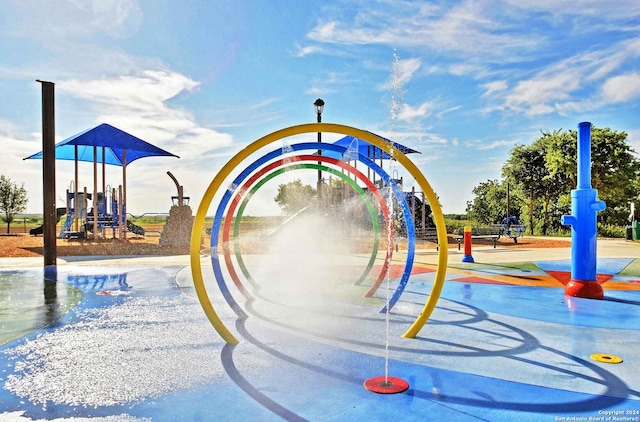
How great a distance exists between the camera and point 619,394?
3.50 m

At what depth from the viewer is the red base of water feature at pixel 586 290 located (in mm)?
7246

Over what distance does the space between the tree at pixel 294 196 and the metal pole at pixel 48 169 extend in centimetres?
1148

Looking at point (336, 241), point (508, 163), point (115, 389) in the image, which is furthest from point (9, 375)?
point (508, 163)

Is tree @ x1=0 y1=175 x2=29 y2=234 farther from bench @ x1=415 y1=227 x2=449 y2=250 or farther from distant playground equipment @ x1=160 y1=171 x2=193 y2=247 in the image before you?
bench @ x1=415 y1=227 x2=449 y2=250

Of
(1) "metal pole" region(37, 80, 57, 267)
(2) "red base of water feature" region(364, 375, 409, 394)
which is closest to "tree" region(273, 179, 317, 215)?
(1) "metal pole" region(37, 80, 57, 267)

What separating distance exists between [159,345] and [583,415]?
12.1ft

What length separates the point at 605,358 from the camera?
14.1ft

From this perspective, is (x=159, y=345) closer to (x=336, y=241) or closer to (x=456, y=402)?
(x=456, y=402)

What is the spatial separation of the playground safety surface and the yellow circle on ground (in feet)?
0.11

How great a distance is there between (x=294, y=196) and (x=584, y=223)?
63.8ft

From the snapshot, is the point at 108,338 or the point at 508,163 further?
the point at 508,163

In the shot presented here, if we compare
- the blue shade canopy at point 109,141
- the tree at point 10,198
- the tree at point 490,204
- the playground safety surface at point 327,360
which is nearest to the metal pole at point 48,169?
the playground safety surface at point 327,360

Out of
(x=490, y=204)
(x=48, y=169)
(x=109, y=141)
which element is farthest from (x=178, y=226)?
(x=490, y=204)

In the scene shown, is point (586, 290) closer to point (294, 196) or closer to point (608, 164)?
point (294, 196)
